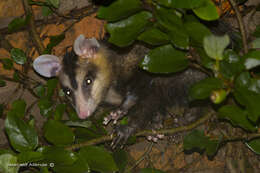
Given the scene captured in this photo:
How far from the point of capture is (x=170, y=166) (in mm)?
2182

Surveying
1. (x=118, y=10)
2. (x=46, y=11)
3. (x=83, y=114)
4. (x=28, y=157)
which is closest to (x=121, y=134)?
(x=83, y=114)

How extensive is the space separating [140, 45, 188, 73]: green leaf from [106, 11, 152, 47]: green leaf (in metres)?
0.12

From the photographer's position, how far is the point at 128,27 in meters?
1.21

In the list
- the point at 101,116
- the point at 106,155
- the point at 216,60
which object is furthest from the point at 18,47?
the point at 216,60

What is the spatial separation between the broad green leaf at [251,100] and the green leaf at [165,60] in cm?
25

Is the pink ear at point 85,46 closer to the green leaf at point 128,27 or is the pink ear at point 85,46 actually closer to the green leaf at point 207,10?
the green leaf at point 128,27

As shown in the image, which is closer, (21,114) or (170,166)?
(21,114)

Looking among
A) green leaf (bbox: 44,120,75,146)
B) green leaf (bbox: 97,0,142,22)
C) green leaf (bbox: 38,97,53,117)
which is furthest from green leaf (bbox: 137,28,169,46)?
green leaf (bbox: 38,97,53,117)

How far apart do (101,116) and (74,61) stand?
1.25 ft

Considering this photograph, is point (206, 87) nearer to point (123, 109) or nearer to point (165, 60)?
point (165, 60)

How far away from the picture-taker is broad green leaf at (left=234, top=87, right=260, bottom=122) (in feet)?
3.61

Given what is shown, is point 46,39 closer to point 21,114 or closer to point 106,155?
point 21,114

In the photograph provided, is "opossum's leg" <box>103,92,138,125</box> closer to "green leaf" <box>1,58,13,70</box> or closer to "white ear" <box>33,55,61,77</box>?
"white ear" <box>33,55,61,77</box>

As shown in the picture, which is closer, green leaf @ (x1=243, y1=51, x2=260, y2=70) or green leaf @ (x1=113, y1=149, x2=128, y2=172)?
green leaf @ (x1=243, y1=51, x2=260, y2=70)
